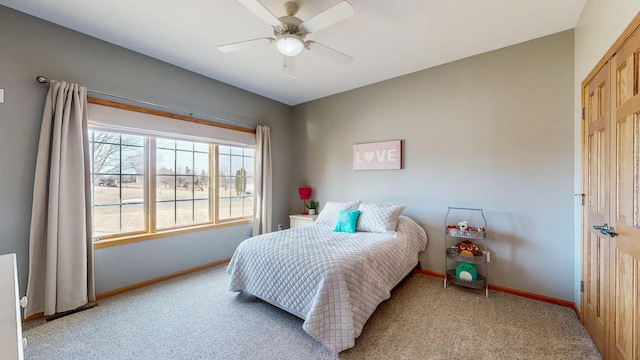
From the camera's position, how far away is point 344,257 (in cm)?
210

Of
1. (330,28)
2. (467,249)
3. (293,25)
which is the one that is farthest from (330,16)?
(467,249)

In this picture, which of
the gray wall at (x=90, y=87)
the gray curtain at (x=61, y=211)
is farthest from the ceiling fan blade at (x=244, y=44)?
the gray curtain at (x=61, y=211)

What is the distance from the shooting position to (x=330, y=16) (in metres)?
1.77

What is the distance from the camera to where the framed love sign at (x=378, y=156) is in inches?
137

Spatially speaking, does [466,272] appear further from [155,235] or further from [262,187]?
[155,235]

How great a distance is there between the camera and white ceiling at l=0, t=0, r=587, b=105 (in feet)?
6.84

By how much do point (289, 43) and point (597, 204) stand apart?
2.63 metres

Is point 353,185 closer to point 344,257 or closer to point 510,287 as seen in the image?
point 344,257

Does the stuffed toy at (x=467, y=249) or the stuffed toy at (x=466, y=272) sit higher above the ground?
the stuffed toy at (x=467, y=249)

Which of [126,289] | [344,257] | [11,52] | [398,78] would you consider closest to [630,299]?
[344,257]

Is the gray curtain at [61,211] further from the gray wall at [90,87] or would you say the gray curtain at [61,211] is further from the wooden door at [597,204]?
the wooden door at [597,204]

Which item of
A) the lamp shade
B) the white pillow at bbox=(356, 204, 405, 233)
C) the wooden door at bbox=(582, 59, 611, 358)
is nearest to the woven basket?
the white pillow at bbox=(356, 204, 405, 233)

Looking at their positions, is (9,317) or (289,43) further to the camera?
(289,43)

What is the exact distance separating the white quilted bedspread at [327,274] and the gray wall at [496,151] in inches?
33.2
